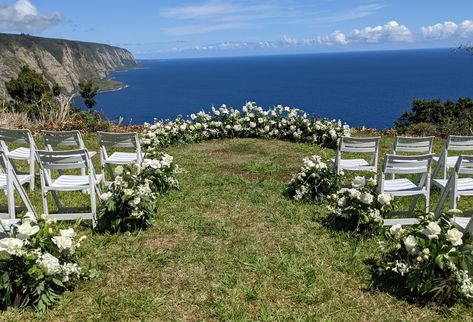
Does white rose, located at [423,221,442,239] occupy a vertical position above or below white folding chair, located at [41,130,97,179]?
below

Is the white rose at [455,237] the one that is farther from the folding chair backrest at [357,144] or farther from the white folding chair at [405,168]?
the folding chair backrest at [357,144]

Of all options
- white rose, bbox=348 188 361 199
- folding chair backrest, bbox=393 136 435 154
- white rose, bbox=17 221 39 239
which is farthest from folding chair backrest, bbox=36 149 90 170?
folding chair backrest, bbox=393 136 435 154

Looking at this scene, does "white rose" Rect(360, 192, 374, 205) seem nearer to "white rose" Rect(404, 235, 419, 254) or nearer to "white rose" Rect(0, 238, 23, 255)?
"white rose" Rect(404, 235, 419, 254)

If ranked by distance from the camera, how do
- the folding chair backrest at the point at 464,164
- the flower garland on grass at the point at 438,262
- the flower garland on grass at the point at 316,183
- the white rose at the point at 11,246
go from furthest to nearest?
the flower garland on grass at the point at 316,183, the folding chair backrest at the point at 464,164, the flower garland on grass at the point at 438,262, the white rose at the point at 11,246

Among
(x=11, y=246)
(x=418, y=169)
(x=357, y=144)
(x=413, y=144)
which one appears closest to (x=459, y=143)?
(x=413, y=144)

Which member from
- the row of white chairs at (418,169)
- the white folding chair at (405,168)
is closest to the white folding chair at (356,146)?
the row of white chairs at (418,169)

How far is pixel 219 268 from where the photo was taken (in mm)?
4473

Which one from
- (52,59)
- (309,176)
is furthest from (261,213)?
(52,59)

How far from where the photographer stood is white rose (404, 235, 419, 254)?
12.4 ft

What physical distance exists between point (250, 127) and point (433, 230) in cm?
873

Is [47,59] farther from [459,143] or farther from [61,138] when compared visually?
[459,143]

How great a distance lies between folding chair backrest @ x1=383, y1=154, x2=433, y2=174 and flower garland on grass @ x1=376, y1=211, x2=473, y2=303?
1436 mm

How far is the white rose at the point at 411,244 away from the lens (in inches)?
149

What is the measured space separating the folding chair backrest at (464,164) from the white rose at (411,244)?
1701 mm
